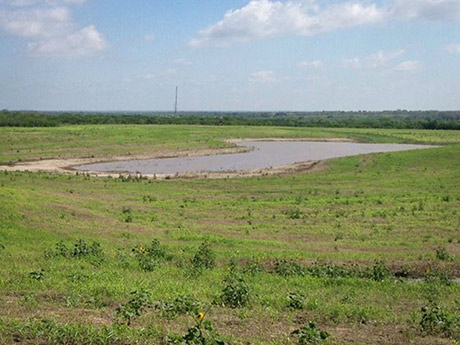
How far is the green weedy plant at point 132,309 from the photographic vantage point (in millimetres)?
8383

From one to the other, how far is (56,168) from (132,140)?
25064 mm

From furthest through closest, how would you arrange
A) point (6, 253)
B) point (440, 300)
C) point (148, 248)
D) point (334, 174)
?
point (334, 174)
point (148, 248)
point (6, 253)
point (440, 300)

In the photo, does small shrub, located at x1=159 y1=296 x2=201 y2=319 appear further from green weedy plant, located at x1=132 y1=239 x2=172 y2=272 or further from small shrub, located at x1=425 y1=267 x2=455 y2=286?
small shrub, located at x1=425 y1=267 x2=455 y2=286

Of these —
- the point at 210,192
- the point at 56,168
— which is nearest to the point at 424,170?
the point at 210,192

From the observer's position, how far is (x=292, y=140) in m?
91.8

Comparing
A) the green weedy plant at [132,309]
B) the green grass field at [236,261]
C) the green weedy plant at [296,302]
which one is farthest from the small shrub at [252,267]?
the green weedy plant at [132,309]

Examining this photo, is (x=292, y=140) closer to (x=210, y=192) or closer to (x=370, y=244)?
(x=210, y=192)

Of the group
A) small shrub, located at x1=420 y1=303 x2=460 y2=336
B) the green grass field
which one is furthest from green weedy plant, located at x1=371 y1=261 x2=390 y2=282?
small shrub, located at x1=420 y1=303 x2=460 y2=336

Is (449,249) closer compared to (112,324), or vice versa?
(112,324)

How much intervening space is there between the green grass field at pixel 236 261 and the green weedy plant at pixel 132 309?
0.12 feet

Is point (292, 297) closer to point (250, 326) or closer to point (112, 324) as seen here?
point (250, 326)

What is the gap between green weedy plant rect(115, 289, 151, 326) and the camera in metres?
8.38

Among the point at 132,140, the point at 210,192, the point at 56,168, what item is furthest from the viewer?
the point at 132,140

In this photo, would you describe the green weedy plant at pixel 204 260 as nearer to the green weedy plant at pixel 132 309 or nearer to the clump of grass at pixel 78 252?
the clump of grass at pixel 78 252
